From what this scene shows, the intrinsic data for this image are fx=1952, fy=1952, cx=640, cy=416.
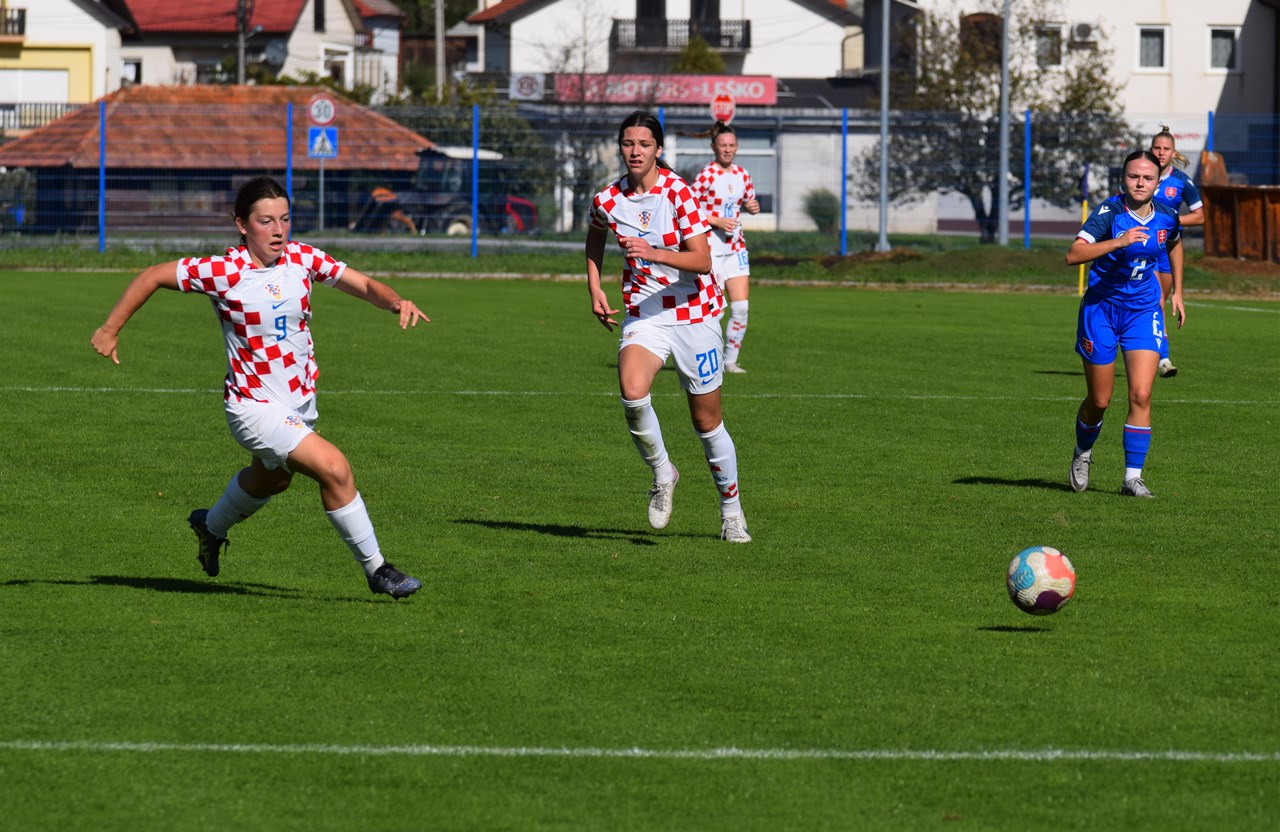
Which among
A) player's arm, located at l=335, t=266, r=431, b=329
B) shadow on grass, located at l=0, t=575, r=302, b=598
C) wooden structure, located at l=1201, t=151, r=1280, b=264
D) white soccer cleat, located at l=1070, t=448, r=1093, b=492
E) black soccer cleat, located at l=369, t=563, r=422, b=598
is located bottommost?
shadow on grass, located at l=0, t=575, r=302, b=598

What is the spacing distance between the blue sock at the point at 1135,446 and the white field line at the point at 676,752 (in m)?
5.68

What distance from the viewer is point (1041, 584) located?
796 cm

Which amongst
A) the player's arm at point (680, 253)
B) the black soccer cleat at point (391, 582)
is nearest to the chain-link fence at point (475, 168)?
the player's arm at point (680, 253)

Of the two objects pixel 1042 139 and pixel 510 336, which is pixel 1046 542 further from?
pixel 1042 139

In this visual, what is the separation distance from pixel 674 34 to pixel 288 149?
46432 mm

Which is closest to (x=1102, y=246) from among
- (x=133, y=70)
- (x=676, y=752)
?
(x=676, y=752)

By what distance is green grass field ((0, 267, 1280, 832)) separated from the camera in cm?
574

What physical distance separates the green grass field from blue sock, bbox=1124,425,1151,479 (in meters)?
0.22

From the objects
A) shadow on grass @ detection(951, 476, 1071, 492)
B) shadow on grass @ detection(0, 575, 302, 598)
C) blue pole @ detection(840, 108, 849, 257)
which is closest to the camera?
shadow on grass @ detection(0, 575, 302, 598)

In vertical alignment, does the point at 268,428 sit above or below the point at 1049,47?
below

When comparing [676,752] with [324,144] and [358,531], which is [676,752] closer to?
[358,531]

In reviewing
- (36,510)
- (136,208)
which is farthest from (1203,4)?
(36,510)

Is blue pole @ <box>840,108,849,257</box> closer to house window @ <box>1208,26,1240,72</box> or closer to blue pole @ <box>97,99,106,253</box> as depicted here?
blue pole @ <box>97,99,106,253</box>

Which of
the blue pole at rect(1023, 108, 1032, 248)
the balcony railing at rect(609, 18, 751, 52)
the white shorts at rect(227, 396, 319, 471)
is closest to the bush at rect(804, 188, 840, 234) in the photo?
the blue pole at rect(1023, 108, 1032, 248)
